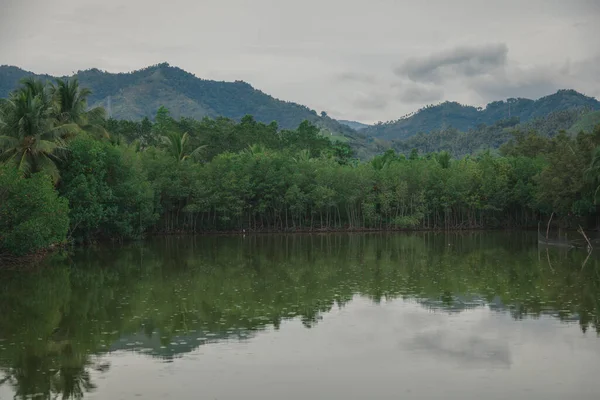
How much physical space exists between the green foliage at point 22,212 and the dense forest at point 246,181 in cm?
262

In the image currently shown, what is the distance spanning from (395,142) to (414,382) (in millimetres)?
144524

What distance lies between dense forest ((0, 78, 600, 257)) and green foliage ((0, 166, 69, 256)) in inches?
103

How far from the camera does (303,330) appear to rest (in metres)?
17.0

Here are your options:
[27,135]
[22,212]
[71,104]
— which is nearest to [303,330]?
[22,212]

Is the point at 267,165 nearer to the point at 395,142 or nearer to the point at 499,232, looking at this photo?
the point at 499,232

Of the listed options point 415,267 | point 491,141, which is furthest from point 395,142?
point 415,267

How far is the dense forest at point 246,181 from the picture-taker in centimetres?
3981

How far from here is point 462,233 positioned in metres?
58.3

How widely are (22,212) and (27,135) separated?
7.79m

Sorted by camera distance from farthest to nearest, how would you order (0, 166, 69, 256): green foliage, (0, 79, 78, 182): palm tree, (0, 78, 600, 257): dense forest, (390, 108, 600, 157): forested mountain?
(390, 108, 600, 157): forested mountain < (0, 78, 600, 257): dense forest < (0, 79, 78, 182): palm tree < (0, 166, 69, 256): green foliage

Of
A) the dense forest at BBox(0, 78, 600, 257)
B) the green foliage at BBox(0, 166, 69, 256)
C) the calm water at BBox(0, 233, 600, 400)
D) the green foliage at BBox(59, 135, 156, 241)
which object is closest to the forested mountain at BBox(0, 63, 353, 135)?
the dense forest at BBox(0, 78, 600, 257)

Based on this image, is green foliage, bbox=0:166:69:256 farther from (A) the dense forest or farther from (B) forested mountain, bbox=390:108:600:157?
(B) forested mountain, bbox=390:108:600:157

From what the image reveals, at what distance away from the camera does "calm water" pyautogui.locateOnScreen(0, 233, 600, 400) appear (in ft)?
39.9

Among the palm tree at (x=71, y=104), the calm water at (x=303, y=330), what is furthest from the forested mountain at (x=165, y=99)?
the calm water at (x=303, y=330)
